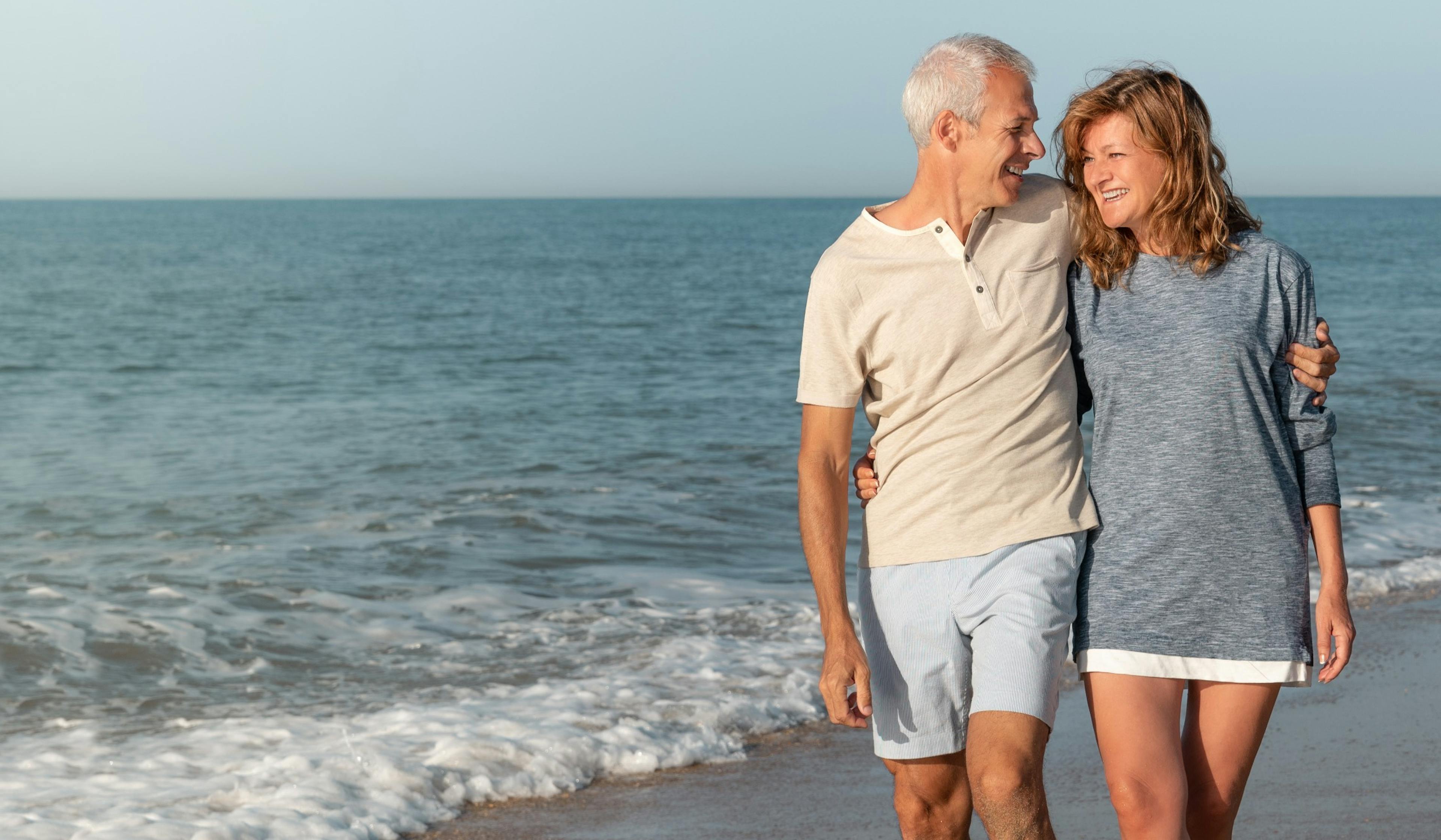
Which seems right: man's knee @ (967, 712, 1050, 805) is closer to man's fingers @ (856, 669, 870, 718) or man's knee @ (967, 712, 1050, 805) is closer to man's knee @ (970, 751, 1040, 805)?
man's knee @ (970, 751, 1040, 805)

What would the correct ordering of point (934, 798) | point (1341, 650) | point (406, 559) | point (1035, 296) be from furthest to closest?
point (406, 559)
point (934, 798)
point (1035, 296)
point (1341, 650)

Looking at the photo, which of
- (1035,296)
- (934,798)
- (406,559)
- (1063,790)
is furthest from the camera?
(406,559)

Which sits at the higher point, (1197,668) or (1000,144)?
(1000,144)

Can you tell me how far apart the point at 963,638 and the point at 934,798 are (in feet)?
1.17

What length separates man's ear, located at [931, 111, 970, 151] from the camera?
2652 millimetres

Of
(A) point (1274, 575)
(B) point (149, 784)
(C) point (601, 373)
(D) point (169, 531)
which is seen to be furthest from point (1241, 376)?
(C) point (601, 373)

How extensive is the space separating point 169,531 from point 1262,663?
25.1 feet

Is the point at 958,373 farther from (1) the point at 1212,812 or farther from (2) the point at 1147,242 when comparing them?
(1) the point at 1212,812

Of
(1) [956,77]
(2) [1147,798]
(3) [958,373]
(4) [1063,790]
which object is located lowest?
(4) [1063,790]

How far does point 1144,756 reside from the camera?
2424 millimetres

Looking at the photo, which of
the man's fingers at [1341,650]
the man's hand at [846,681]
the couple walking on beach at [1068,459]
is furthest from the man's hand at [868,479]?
the man's fingers at [1341,650]

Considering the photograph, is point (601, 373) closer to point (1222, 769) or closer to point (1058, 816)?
point (1058, 816)

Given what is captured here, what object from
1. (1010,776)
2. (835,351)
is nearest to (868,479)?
(835,351)

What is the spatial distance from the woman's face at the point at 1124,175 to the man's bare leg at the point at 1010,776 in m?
1.00
